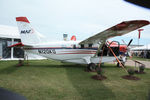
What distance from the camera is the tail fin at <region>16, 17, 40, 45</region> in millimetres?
8688

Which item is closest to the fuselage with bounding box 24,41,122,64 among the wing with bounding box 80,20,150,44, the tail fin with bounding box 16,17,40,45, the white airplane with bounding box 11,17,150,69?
the white airplane with bounding box 11,17,150,69

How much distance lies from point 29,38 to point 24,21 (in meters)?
1.40

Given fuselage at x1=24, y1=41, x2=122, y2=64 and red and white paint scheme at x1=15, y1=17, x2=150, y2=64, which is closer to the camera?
red and white paint scheme at x1=15, y1=17, x2=150, y2=64

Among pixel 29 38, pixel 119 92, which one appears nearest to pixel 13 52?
pixel 29 38

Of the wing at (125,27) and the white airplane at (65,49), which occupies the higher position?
the wing at (125,27)

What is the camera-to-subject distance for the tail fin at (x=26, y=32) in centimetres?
869

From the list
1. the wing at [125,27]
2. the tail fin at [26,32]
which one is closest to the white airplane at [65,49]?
the tail fin at [26,32]

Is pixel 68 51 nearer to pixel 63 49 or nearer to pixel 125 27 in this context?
pixel 63 49

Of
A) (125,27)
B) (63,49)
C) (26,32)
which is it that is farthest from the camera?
(63,49)

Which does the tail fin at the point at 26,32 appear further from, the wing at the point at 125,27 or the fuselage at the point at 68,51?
the wing at the point at 125,27

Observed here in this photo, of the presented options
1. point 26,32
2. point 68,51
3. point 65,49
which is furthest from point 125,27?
point 26,32

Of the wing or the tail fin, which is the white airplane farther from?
the wing

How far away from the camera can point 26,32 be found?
29.4 feet

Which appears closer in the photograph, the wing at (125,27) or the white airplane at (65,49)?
the wing at (125,27)
